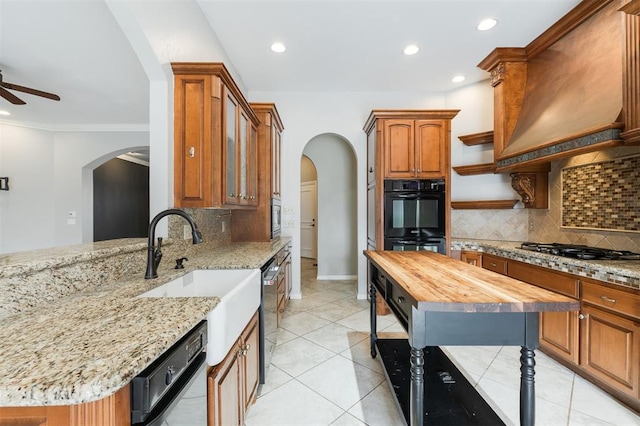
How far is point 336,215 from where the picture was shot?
16.7ft

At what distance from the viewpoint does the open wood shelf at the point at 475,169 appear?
3238mm

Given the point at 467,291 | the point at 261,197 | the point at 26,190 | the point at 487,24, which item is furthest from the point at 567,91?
the point at 26,190

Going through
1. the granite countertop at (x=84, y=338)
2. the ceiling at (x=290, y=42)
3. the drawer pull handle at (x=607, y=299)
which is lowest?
the drawer pull handle at (x=607, y=299)

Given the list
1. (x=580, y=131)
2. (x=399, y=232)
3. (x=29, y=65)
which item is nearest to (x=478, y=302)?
(x=580, y=131)

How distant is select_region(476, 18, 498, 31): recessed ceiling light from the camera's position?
250 cm

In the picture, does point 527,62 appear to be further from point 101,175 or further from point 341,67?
point 101,175

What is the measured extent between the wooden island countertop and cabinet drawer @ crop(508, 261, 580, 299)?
0.99 m

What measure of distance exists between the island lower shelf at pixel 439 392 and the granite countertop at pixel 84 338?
1.34 metres

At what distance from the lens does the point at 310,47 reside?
2875 millimetres

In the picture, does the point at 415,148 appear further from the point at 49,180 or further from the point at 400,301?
the point at 49,180

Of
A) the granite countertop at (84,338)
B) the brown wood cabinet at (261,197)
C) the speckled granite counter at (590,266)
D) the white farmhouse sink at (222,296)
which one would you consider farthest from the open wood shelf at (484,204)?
the granite countertop at (84,338)

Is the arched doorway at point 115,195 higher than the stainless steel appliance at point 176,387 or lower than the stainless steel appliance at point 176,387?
higher

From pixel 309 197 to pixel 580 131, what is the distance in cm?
523

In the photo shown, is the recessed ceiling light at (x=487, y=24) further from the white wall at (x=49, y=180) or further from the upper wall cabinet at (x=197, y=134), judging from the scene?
the white wall at (x=49, y=180)
